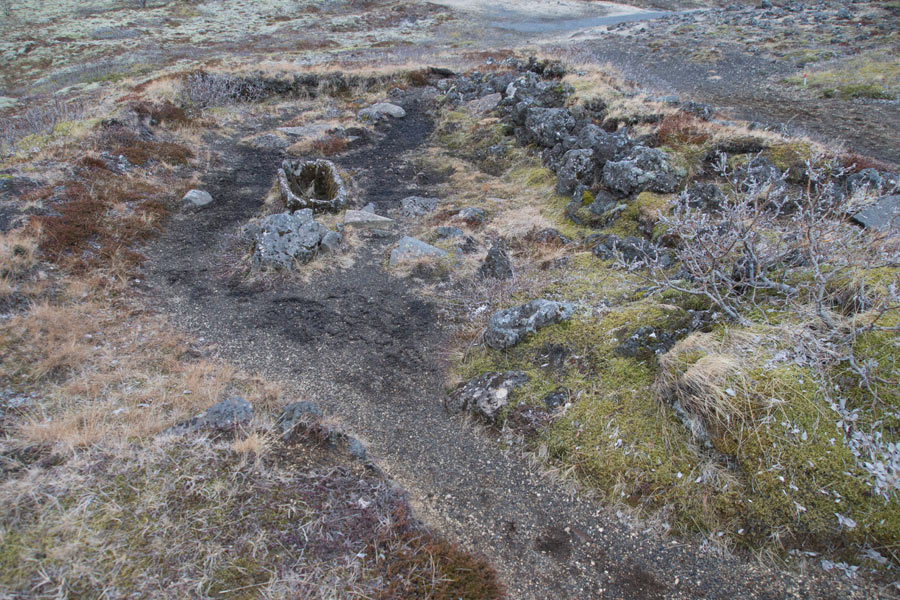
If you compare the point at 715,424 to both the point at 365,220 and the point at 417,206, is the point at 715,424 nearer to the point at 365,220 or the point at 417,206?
the point at 365,220

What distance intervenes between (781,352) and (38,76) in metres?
42.6

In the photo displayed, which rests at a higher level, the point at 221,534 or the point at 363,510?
the point at 221,534

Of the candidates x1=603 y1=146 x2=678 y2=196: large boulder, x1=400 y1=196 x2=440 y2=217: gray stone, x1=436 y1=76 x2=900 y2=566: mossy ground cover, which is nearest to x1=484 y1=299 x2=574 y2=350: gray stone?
x1=436 y1=76 x2=900 y2=566: mossy ground cover

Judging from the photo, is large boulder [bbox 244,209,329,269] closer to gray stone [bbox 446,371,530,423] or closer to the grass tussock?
gray stone [bbox 446,371,530,423]

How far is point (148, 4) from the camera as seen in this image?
4809cm

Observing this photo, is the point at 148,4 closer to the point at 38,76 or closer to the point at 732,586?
the point at 38,76

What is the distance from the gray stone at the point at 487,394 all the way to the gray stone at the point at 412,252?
3751mm

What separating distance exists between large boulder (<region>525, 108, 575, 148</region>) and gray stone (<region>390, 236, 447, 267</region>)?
261 inches

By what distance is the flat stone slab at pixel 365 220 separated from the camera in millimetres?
10688

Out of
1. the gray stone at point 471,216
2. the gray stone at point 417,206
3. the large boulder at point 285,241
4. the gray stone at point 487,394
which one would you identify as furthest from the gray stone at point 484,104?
the gray stone at point 487,394

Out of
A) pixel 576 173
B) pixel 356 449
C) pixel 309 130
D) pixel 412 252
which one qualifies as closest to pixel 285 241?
pixel 412 252

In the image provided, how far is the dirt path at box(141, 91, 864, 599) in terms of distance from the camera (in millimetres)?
3873

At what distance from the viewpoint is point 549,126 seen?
45.2 ft

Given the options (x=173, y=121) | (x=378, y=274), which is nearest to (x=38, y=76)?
(x=173, y=121)
